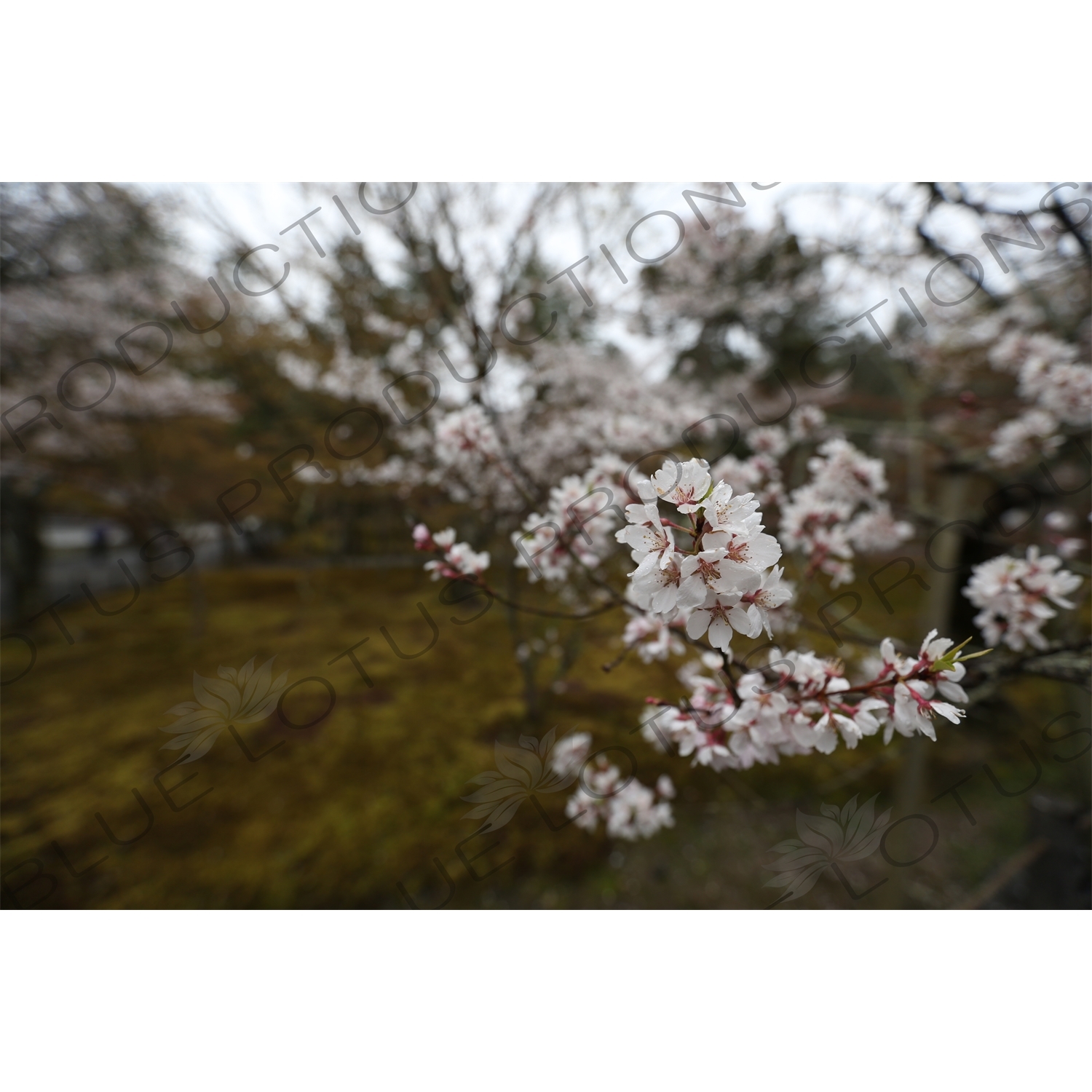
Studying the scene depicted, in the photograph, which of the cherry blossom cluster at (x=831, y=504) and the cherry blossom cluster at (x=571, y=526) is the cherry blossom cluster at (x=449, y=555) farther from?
the cherry blossom cluster at (x=831, y=504)

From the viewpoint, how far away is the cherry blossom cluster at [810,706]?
606mm

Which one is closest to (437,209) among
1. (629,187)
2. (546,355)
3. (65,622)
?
(546,355)

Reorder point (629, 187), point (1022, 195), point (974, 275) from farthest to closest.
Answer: point (629, 187), point (974, 275), point (1022, 195)

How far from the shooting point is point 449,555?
2.89ft

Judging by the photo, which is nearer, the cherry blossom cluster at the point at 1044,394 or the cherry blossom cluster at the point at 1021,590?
the cherry blossom cluster at the point at 1021,590

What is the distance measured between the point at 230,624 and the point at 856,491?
16.0 feet

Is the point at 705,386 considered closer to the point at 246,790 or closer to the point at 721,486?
the point at 721,486

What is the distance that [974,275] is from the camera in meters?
1.65
